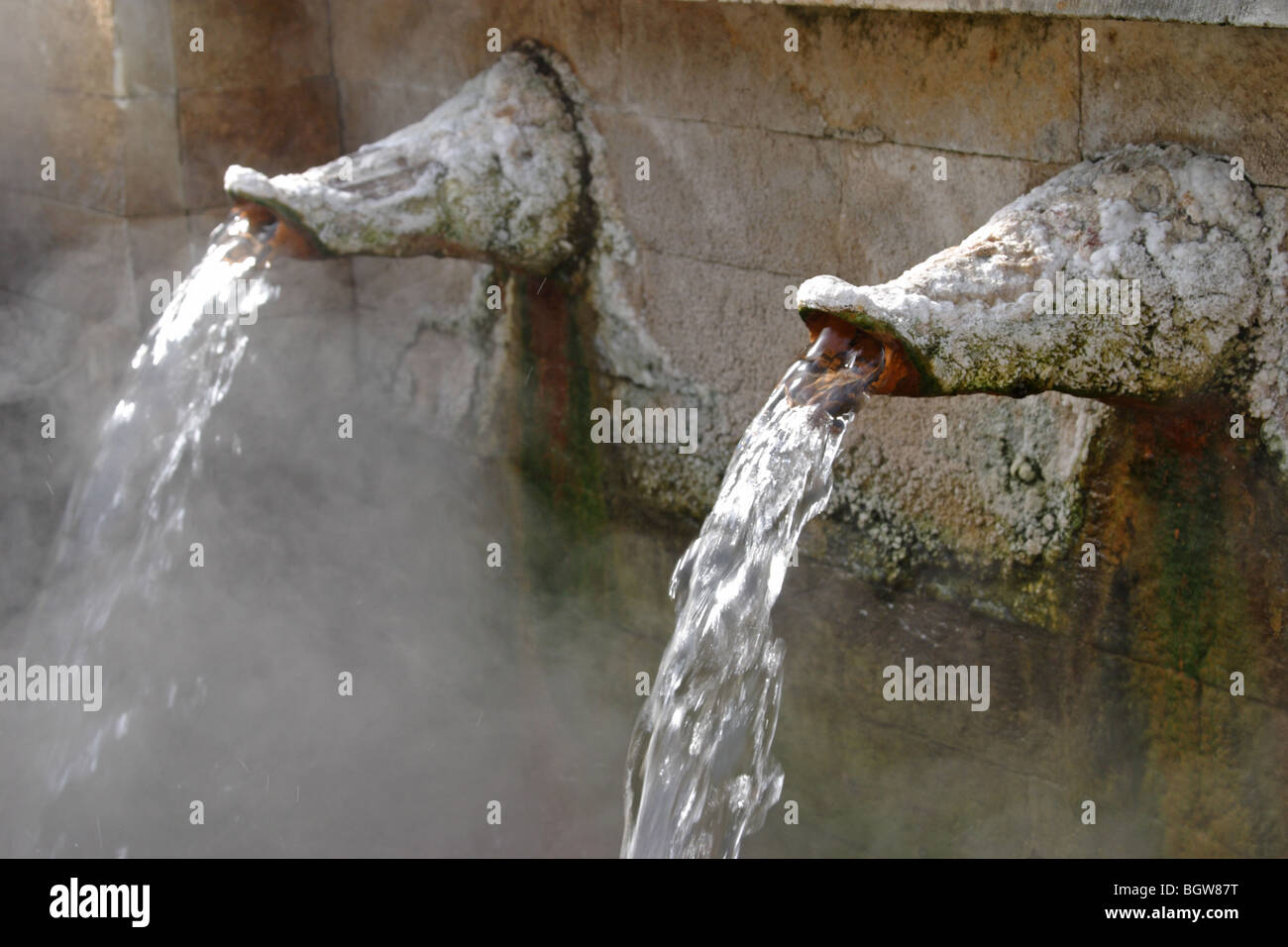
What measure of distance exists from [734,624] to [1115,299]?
1.07m

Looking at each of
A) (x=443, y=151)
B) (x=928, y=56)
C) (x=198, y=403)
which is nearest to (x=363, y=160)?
(x=443, y=151)

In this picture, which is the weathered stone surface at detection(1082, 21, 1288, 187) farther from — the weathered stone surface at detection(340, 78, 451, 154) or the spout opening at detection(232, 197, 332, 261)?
the weathered stone surface at detection(340, 78, 451, 154)

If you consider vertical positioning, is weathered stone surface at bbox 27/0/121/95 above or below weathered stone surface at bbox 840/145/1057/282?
above

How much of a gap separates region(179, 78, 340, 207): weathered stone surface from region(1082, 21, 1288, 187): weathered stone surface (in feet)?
10.1

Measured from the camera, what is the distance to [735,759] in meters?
3.37

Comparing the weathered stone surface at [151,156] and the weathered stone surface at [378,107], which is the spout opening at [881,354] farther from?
the weathered stone surface at [151,156]

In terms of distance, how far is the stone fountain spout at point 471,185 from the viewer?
377 cm

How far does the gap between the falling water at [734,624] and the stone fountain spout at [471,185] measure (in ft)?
4.10

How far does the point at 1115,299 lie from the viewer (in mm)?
2730

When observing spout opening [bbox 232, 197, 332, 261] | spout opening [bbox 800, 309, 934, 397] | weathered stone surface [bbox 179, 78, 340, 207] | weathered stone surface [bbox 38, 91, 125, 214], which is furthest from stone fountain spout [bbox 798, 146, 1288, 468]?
weathered stone surface [bbox 38, 91, 125, 214]

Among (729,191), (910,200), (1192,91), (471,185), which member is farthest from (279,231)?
(1192,91)

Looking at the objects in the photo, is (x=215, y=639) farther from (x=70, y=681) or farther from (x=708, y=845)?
(x=708, y=845)

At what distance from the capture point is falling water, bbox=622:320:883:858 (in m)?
2.79

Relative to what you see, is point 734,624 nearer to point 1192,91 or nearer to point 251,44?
point 1192,91
